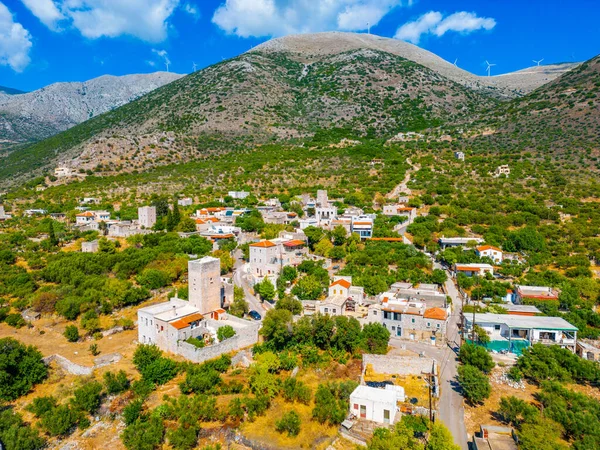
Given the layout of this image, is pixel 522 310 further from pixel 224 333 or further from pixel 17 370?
pixel 17 370

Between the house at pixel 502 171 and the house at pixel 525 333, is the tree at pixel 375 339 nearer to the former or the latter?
the house at pixel 525 333

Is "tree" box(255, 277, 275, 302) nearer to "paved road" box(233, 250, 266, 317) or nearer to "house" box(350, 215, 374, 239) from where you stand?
"paved road" box(233, 250, 266, 317)

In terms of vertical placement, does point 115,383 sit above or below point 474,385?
below

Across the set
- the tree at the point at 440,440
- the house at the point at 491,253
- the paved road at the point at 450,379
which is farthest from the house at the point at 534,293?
the tree at the point at 440,440

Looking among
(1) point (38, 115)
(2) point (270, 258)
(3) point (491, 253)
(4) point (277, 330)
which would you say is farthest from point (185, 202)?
(1) point (38, 115)

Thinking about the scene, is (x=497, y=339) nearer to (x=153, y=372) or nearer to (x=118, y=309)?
(x=153, y=372)

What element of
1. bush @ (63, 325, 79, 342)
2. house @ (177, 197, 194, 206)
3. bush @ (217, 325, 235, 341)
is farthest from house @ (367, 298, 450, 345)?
house @ (177, 197, 194, 206)

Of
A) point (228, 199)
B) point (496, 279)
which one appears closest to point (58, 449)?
point (496, 279)
